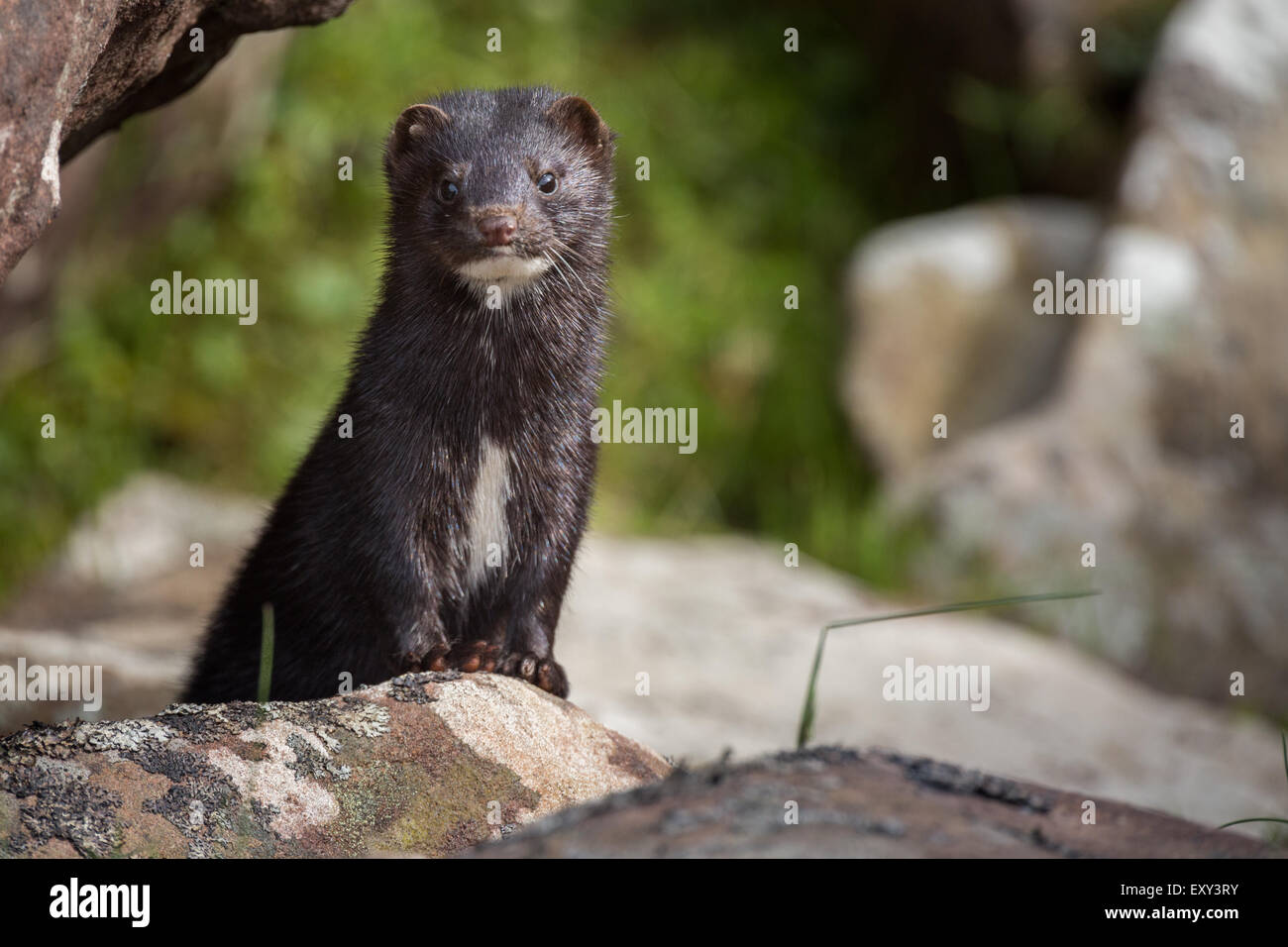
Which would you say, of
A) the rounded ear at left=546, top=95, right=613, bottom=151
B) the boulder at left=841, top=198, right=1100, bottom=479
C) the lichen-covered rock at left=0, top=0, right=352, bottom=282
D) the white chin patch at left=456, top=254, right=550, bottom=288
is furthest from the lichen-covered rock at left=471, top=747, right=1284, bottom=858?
the boulder at left=841, top=198, right=1100, bottom=479

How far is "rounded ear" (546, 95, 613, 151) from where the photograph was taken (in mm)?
4047

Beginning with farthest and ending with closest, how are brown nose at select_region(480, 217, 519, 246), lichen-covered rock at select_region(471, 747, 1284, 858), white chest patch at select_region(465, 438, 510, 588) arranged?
white chest patch at select_region(465, 438, 510, 588), brown nose at select_region(480, 217, 519, 246), lichen-covered rock at select_region(471, 747, 1284, 858)

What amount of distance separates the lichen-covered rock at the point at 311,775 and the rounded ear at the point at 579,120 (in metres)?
1.57

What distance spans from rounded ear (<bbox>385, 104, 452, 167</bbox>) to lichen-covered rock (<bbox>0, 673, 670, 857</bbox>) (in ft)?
4.86

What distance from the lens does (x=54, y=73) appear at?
306 centimetres

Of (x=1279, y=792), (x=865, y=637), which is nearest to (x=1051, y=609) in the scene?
(x=865, y=637)

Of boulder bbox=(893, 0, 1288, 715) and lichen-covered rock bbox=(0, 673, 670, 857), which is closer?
lichen-covered rock bbox=(0, 673, 670, 857)

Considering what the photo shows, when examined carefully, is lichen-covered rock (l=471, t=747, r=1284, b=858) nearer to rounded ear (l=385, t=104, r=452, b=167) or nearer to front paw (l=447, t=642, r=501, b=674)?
front paw (l=447, t=642, r=501, b=674)

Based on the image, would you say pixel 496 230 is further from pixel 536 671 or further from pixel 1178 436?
pixel 1178 436

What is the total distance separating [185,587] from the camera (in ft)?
25.0

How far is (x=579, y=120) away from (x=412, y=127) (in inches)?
18.5

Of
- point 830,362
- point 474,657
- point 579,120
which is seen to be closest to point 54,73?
point 579,120

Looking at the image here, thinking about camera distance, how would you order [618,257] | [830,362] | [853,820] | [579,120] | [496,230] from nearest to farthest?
[853,820], [496,230], [579,120], [618,257], [830,362]

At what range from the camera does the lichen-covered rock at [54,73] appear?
9.77 ft
